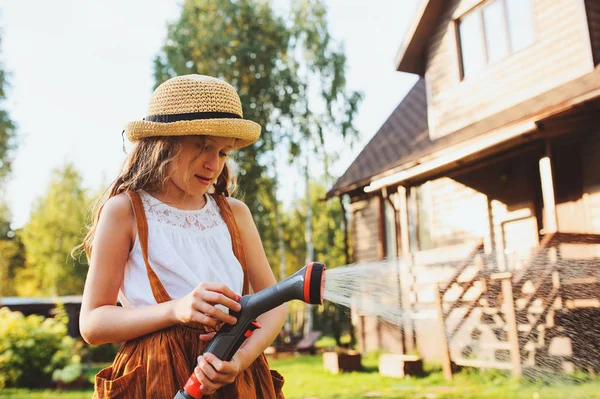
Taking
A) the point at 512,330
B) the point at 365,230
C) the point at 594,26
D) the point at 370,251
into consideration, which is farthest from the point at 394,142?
the point at 512,330

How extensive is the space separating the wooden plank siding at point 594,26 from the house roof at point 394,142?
11.3 ft

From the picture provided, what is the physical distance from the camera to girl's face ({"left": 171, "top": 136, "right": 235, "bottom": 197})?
174 cm

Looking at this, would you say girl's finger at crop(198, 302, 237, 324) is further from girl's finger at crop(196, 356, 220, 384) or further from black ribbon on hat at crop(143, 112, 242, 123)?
black ribbon on hat at crop(143, 112, 242, 123)

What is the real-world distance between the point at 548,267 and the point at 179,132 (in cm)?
728

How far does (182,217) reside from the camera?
71.3 inches

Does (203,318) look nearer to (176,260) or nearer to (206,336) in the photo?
(206,336)

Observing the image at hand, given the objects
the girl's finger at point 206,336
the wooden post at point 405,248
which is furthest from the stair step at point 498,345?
the girl's finger at point 206,336

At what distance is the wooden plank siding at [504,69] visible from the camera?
812cm

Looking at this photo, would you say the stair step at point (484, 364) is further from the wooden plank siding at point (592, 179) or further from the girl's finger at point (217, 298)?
the girl's finger at point (217, 298)

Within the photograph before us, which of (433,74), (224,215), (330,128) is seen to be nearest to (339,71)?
(330,128)

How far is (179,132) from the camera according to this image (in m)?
1.69

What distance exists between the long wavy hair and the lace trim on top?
0.15 ft

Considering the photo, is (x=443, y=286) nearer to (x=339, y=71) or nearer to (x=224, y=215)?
(x=224, y=215)

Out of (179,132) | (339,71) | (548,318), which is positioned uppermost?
(339,71)
